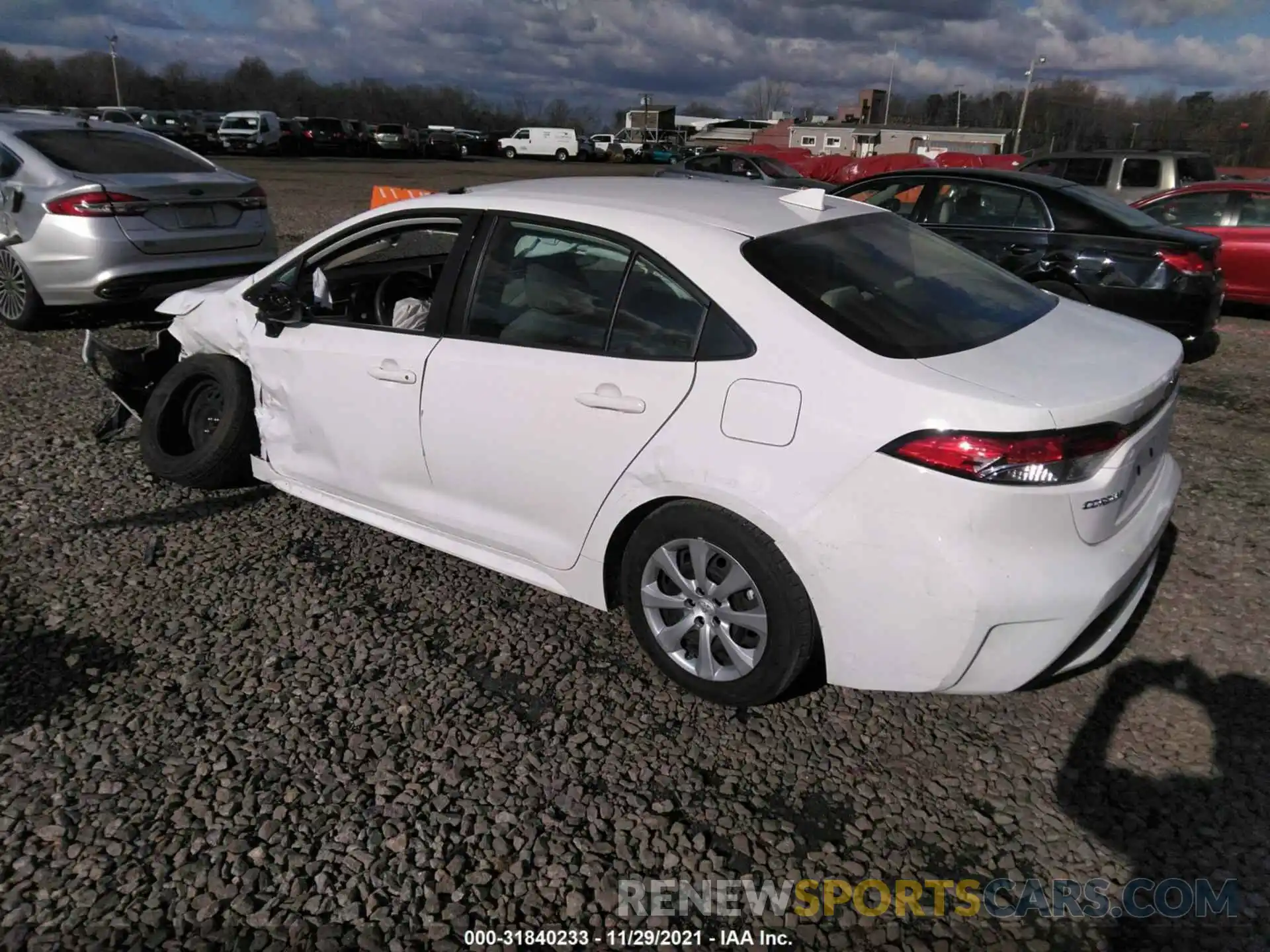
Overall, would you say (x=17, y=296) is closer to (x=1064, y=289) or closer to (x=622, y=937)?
(x=622, y=937)

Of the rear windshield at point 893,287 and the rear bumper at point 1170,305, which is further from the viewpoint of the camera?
the rear bumper at point 1170,305

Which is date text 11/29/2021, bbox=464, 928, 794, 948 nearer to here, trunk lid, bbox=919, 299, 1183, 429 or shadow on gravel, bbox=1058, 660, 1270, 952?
shadow on gravel, bbox=1058, 660, 1270, 952

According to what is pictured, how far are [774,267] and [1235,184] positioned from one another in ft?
30.0

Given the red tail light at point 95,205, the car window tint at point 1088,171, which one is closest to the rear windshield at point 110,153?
the red tail light at point 95,205

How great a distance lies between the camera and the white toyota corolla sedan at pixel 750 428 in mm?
2449

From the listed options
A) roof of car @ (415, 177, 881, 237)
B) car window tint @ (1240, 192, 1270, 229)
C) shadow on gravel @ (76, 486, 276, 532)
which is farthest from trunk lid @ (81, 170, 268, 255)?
car window tint @ (1240, 192, 1270, 229)

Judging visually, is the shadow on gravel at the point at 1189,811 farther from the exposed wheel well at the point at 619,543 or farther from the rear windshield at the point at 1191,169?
the rear windshield at the point at 1191,169

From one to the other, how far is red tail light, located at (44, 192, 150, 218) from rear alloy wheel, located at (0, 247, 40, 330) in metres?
0.73

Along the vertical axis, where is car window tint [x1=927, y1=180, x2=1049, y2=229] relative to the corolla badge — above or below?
above

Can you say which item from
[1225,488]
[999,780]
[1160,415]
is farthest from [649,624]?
[1225,488]

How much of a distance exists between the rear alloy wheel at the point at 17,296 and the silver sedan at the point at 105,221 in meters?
0.01

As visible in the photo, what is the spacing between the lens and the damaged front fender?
467 centimetres

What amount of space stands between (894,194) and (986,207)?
1.06 meters

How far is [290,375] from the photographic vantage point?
12.6ft
